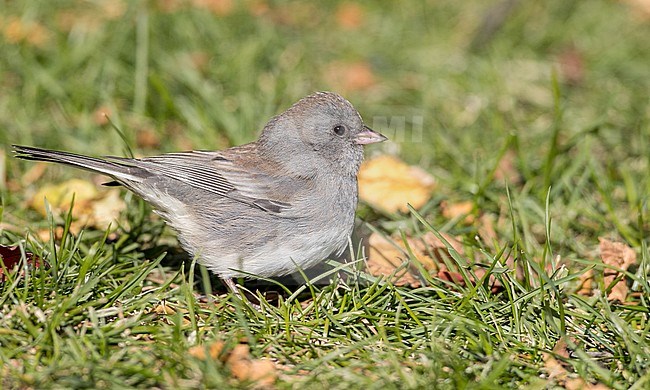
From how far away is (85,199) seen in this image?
4.11 m

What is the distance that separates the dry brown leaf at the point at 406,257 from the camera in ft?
11.8

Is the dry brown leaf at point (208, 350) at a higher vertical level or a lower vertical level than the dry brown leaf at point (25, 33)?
lower

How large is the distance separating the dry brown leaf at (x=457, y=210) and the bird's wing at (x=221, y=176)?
1.08 m

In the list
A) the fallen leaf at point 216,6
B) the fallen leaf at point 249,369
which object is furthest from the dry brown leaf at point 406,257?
→ the fallen leaf at point 216,6

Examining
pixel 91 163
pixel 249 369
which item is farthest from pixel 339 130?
pixel 249 369

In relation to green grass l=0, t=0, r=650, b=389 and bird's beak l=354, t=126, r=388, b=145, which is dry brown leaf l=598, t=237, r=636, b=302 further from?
bird's beak l=354, t=126, r=388, b=145

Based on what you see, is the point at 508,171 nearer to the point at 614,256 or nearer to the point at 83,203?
the point at 614,256

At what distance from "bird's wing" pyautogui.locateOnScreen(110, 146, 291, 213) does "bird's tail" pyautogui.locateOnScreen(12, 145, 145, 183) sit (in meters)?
0.06

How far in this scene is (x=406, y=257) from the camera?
3697 millimetres

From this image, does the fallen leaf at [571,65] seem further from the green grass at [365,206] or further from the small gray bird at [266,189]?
the small gray bird at [266,189]

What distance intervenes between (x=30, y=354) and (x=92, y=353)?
0.22 m

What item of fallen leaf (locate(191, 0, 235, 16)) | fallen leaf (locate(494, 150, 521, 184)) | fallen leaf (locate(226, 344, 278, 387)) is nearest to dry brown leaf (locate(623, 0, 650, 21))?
fallen leaf (locate(494, 150, 521, 184))

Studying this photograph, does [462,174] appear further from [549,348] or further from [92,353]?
[92,353]

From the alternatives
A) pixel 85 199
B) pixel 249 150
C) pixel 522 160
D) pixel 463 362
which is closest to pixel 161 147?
pixel 85 199
